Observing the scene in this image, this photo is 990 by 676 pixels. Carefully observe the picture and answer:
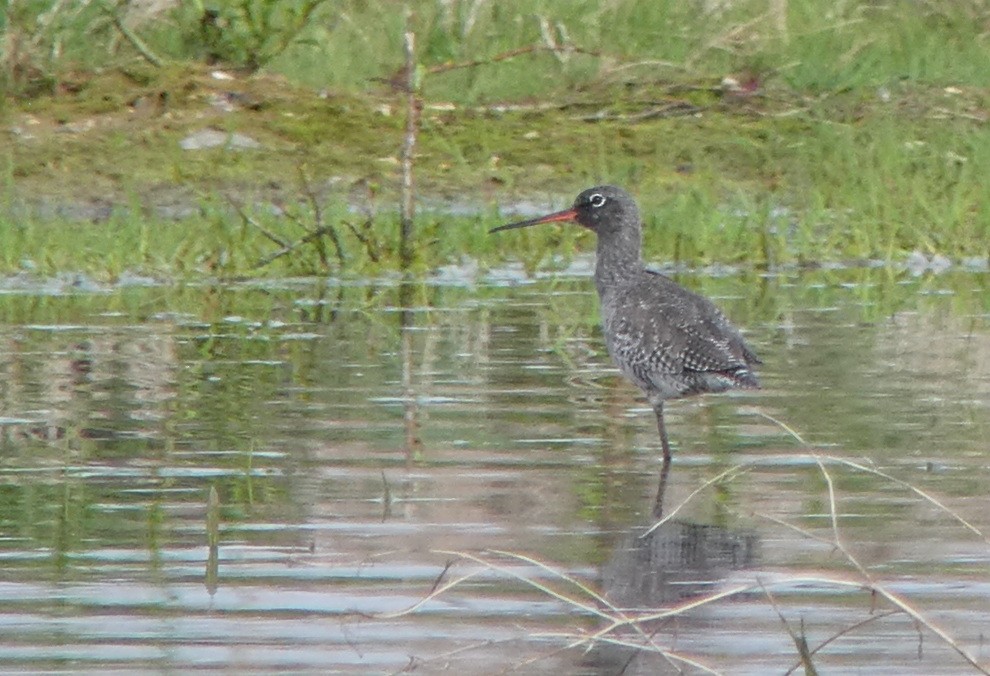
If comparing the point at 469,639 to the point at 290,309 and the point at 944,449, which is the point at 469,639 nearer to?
the point at 944,449

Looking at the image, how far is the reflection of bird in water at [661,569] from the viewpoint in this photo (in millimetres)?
5512

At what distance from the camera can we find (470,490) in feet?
24.7

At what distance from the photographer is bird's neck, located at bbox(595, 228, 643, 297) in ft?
32.0

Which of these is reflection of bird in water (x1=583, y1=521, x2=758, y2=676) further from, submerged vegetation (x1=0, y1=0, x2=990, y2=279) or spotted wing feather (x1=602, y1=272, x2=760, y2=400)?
submerged vegetation (x1=0, y1=0, x2=990, y2=279)

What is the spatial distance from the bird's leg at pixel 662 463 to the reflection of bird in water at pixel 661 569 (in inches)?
10.2

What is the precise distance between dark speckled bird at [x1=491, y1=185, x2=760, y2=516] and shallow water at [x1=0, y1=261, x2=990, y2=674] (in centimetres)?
21

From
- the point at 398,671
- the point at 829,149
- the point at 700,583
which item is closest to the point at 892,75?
the point at 829,149

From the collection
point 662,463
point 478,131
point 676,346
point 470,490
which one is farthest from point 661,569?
point 478,131

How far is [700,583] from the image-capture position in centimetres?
623

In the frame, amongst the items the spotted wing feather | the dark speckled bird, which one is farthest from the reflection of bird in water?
the spotted wing feather

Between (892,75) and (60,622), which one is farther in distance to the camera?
(892,75)

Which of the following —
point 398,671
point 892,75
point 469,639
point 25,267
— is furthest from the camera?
point 892,75

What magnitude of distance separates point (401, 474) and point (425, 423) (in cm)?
99

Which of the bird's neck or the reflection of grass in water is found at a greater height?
the bird's neck
